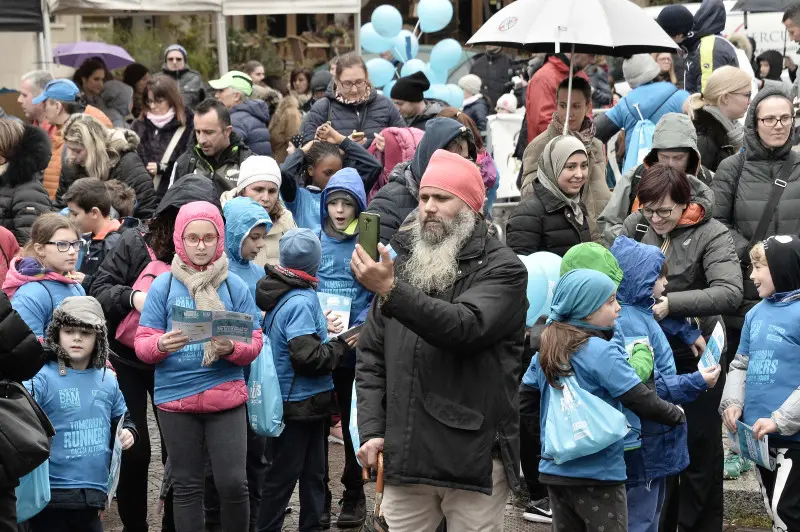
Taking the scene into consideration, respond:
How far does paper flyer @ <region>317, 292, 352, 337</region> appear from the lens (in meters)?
6.86

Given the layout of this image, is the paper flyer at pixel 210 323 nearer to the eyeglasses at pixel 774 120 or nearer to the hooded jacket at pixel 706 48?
the eyeglasses at pixel 774 120

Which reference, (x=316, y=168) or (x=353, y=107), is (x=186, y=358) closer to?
(x=316, y=168)

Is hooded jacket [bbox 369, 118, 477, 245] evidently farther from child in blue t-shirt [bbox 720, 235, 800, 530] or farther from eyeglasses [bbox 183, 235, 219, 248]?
child in blue t-shirt [bbox 720, 235, 800, 530]

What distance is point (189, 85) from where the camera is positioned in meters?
14.0

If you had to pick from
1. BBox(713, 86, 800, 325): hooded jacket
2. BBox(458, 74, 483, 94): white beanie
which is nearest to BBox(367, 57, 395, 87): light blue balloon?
BBox(458, 74, 483, 94): white beanie

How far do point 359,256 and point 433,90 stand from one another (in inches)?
372

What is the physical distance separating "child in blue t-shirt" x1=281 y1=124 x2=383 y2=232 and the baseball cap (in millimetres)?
2974

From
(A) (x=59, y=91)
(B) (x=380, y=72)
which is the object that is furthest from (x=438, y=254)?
(B) (x=380, y=72)

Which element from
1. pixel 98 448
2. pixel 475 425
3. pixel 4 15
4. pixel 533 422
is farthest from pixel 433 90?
pixel 475 425

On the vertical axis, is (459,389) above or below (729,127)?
below

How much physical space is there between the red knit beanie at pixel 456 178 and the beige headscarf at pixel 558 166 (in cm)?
233

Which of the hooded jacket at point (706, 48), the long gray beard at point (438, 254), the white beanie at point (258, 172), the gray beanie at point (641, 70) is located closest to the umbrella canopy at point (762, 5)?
the hooded jacket at point (706, 48)

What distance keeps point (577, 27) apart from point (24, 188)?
4.01 meters

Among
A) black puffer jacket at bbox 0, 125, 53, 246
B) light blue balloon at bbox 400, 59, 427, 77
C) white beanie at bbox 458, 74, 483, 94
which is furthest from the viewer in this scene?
white beanie at bbox 458, 74, 483, 94
